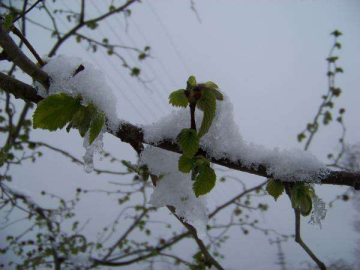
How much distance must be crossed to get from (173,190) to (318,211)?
37 cm

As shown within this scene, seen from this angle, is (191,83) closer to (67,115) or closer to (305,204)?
(67,115)

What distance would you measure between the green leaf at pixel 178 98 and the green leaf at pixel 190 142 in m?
0.06

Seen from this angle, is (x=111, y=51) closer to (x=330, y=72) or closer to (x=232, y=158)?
(x=330, y=72)

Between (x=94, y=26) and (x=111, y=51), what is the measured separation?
33cm

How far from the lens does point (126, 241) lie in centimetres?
357

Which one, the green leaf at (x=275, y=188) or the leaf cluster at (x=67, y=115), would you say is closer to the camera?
the leaf cluster at (x=67, y=115)

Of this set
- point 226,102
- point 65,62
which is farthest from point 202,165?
point 65,62

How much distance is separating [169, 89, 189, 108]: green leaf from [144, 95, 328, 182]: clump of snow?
7 cm

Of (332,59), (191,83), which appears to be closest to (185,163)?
(191,83)

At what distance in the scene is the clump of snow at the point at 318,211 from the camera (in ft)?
2.09

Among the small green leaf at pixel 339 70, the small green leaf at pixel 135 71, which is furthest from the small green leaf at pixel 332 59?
the small green leaf at pixel 135 71

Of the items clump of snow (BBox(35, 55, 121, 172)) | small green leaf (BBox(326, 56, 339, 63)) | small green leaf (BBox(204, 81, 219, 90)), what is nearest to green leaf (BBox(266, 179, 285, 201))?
small green leaf (BBox(204, 81, 219, 90))

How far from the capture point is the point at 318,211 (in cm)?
66

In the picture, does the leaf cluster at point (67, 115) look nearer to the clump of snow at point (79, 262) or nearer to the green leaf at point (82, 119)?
the green leaf at point (82, 119)
